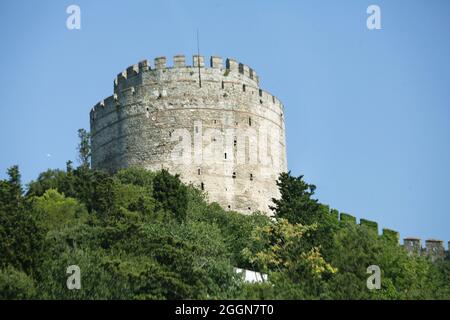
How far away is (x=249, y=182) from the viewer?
53875mm

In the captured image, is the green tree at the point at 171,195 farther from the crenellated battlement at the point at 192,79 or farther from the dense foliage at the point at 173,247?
the crenellated battlement at the point at 192,79

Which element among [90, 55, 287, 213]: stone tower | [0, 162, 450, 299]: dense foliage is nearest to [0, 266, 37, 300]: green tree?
[0, 162, 450, 299]: dense foliage

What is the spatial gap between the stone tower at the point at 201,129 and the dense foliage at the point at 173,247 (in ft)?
7.85

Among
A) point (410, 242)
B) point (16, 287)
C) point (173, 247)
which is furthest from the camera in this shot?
point (410, 242)

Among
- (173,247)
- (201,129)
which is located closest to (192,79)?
(201,129)

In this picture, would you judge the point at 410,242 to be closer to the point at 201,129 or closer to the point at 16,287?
the point at 201,129

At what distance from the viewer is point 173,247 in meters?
35.8

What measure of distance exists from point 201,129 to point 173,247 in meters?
18.2

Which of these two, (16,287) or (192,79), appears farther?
(192,79)

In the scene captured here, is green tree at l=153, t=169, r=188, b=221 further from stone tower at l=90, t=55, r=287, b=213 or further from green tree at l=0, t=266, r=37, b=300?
green tree at l=0, t=266, r=37, b=300

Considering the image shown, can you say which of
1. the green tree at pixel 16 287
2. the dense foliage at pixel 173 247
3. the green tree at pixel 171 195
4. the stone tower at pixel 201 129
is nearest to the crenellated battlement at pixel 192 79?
the stone tower at pixel 201 129

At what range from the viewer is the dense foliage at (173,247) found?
33.7m

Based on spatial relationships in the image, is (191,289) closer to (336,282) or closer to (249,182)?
(336,282)
